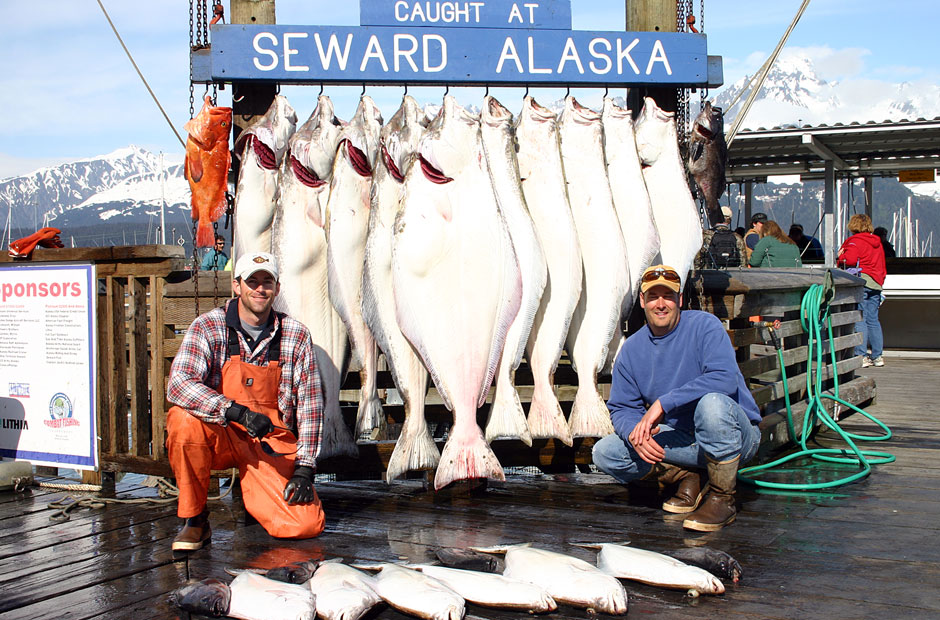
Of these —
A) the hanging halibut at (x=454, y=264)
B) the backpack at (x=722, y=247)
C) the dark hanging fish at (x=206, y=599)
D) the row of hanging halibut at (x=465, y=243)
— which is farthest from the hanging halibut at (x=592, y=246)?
the backpack at (x=722, y=247)

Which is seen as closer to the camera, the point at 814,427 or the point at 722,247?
the point at 814,427

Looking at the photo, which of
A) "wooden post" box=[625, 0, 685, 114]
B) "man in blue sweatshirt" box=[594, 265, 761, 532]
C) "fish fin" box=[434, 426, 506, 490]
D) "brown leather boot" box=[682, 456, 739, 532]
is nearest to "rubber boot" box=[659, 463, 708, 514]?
"man in blue sweatshirt" box=[594, 265, 761, 532]

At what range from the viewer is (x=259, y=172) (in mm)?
4102

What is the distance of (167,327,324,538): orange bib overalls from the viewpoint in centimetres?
336

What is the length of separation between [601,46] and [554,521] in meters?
2.45

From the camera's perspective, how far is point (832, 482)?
412 cm

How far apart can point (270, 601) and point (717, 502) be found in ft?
6.24

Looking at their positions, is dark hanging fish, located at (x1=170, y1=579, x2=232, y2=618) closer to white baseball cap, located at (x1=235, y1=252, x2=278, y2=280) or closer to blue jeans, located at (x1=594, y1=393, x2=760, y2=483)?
white baseball cap, located at (x1=235, y1=252, x2=278, y2=280)

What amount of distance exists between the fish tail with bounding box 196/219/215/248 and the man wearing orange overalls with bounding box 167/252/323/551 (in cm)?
67

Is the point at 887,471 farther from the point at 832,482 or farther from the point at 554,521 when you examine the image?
the point at 554,521

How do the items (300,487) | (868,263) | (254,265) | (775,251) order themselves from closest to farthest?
(300,487) < (254,265) < (775,251) < (868,263)

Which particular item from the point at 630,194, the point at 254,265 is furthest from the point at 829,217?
the point at 254,265

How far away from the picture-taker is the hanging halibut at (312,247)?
405 centimetres

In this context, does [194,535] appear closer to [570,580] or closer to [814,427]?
[570,580]
